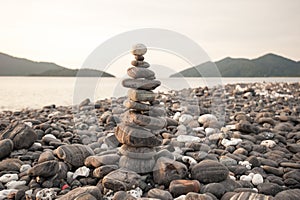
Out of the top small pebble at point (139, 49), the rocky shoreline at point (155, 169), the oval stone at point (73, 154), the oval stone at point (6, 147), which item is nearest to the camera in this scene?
the rocky shoreline at point (155, 169)

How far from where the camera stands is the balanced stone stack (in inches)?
202

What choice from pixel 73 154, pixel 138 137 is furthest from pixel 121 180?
pixel 73 154

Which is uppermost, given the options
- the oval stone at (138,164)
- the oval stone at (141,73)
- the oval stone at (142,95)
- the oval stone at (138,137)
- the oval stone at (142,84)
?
the oval stone at (141,73)

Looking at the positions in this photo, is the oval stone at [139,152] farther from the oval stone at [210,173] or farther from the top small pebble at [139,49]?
the top small pebble at [139,49]

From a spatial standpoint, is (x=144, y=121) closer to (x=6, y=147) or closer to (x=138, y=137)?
(x=138, y=137)

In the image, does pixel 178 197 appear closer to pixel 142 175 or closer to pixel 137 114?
pixel 142 175

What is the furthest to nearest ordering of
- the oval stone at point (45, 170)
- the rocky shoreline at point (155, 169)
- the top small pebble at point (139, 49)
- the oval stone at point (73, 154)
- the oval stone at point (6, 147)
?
the oval stone at point (6, 147), the oval stone at point (73, 154), the top small pebble at point (139, 49), the oval stone at point (45, 170), the rocky shoreline at point (155, 169)

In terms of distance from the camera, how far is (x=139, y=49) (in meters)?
5.12

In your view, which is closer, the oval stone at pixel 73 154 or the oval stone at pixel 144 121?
the oval stone at pixel 144 121

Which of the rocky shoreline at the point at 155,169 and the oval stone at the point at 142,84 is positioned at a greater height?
the oval stone at the point at 142,84

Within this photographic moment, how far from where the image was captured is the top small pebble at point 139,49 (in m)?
5.11

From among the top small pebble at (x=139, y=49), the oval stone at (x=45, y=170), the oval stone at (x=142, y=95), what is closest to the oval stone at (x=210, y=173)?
the oval stone at (x=142, y=95)

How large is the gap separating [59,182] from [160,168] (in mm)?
1593

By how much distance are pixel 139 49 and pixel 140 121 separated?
1.17 m
